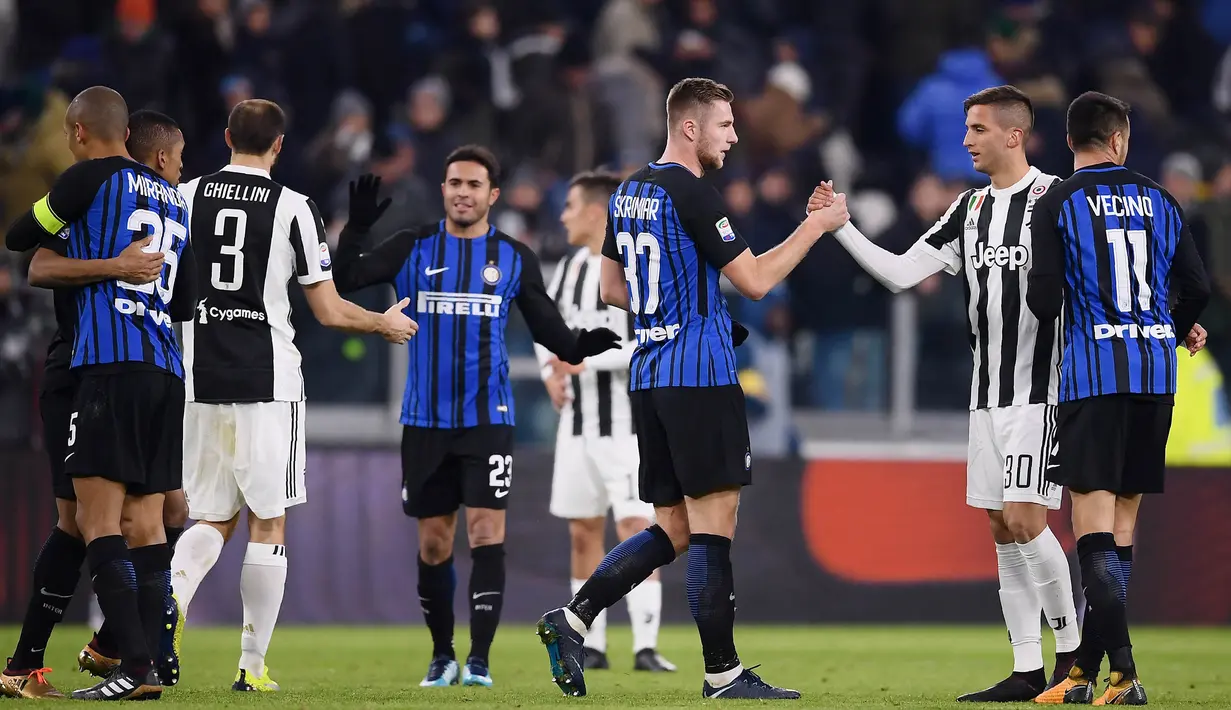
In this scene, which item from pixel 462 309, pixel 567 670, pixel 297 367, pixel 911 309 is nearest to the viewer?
pixel 567 670

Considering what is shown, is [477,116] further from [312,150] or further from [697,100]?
[697,100]

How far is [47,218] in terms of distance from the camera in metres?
6.02

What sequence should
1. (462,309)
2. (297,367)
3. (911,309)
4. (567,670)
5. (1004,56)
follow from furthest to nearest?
(1004,56) < (911,309) < (462,309) < (297,367) < (567,670)

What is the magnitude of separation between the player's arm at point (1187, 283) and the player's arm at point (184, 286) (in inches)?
156

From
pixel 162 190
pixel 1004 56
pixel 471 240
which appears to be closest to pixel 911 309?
pixel 1004 56

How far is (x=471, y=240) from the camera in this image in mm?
7750

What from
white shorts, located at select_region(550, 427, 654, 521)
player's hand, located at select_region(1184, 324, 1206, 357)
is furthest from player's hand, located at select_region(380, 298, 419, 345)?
player's hand, located at select_region(1184, 324, 1206, 357)

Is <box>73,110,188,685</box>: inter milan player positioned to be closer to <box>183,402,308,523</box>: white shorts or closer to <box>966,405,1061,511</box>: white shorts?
<box>183,402,308,523</box>: white shorts

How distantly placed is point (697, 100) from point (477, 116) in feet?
27.8

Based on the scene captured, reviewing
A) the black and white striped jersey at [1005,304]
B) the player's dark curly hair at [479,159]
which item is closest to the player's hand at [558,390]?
the player's dark curly hair at [479,159]

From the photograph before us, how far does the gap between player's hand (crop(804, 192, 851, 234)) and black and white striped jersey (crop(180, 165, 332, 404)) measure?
2.16 metres

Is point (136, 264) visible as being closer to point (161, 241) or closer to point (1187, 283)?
point (161, 241)

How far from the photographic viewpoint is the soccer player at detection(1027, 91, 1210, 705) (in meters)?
6.20

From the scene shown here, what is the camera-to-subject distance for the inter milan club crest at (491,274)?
7707 mm
